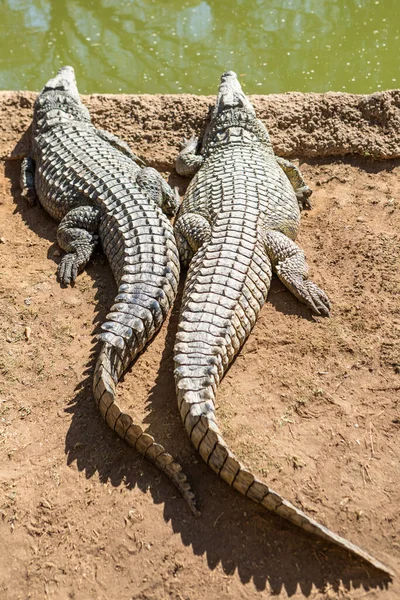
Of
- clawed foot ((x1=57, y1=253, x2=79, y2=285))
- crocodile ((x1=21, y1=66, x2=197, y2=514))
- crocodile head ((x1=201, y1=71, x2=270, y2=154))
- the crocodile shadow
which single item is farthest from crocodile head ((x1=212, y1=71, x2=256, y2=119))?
the crocodile shadow

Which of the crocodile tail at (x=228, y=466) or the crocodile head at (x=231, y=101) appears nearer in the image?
the crocodile tail at (x=228, y=466)

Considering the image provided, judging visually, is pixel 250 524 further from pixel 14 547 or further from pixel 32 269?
pixel 32 269

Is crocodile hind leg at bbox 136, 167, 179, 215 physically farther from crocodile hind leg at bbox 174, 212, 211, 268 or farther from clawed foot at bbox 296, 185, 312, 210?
clawed foot at bbox 296, 185, 312, 210

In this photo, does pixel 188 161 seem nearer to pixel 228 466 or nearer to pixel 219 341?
pixel 219 341

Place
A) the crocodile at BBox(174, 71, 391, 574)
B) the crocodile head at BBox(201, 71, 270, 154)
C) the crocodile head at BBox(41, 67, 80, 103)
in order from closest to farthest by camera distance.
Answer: the crocodile at BBox(174, 71, 391, 574) < the crocodile head at BBox(201, 71, 270, 154) < the crocodile head at BBox(41, 67, 80, 103)

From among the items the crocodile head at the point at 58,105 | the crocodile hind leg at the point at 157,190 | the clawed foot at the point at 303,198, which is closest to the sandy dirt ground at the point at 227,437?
the clawed foot at the point at 303,198

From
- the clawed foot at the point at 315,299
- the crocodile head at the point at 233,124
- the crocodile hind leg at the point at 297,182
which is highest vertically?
the crocodile head at the point at 233,124

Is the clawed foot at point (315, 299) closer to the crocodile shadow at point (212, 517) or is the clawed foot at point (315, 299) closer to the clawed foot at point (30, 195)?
the crocodile shadow at point (212, 517)
